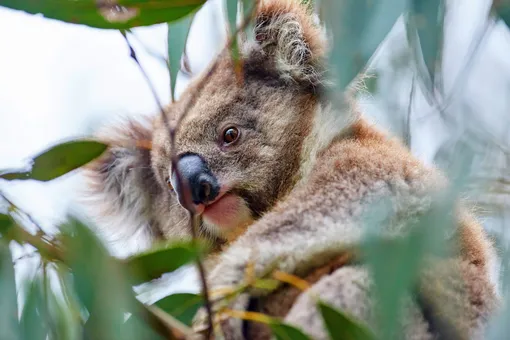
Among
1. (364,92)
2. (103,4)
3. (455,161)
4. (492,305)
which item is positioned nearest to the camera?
(455,161)

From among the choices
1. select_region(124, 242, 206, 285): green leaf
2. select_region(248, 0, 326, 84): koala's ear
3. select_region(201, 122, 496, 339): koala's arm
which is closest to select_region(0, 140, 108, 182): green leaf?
select_region(124, 242, 206, 285): green leaf

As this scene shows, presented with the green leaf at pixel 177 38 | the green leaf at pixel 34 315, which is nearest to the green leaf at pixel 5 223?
the green leaf at pixel 34 315

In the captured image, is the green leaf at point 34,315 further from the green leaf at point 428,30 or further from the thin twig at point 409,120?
the thin twig at point 409,120

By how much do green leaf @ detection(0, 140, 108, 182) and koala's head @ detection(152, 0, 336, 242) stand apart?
0.63 meters

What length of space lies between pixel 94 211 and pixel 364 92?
0.93 metres

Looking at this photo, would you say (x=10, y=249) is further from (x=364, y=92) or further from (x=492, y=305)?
(x=364, y=92)

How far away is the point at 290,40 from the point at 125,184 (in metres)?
0.68

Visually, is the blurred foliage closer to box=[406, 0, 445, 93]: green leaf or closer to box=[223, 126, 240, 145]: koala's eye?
box=[406, 0, 445, 93]: green leaf

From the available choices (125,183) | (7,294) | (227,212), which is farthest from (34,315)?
(125,183)

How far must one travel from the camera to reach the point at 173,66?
1.31 metres

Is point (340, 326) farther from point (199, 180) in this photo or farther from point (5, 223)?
point (199, 180)

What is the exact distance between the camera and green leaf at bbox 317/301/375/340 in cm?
102

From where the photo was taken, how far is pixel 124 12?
1.25m

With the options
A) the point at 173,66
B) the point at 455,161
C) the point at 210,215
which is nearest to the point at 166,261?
the point at 173,66
